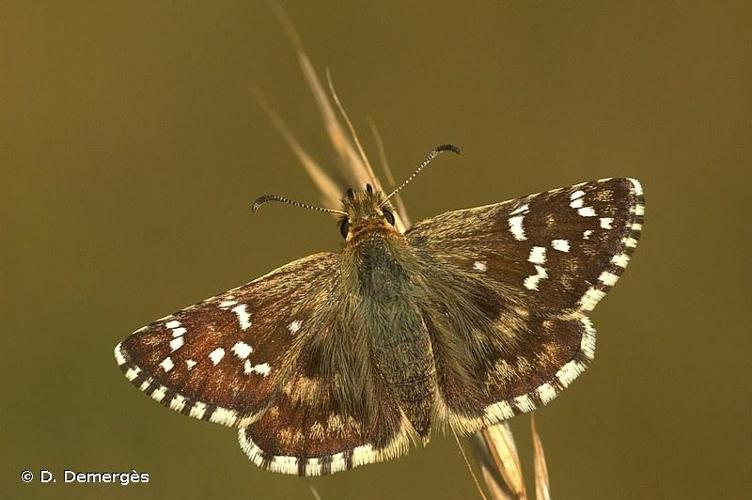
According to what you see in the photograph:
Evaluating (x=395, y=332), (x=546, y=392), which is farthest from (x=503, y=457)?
(x=395, y=332)

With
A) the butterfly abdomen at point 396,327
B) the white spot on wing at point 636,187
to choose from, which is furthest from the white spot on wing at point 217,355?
the white spot on wing at point 636,187

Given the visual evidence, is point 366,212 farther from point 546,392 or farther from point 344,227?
point 546,392

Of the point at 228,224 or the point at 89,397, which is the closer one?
the point at 89,397

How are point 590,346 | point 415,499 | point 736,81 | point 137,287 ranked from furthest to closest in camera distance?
point 736,81
point 137,287
point 415,499
point 590,346

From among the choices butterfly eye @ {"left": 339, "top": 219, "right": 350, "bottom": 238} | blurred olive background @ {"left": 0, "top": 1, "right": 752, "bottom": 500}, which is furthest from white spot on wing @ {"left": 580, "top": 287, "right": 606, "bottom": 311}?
blurred olive background @ {"left": 0, "top": 1, "right": 752, "bottom": 500}

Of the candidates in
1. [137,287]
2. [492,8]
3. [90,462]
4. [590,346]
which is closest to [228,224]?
[137,287]

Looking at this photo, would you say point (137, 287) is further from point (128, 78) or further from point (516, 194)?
point (516, 194)
